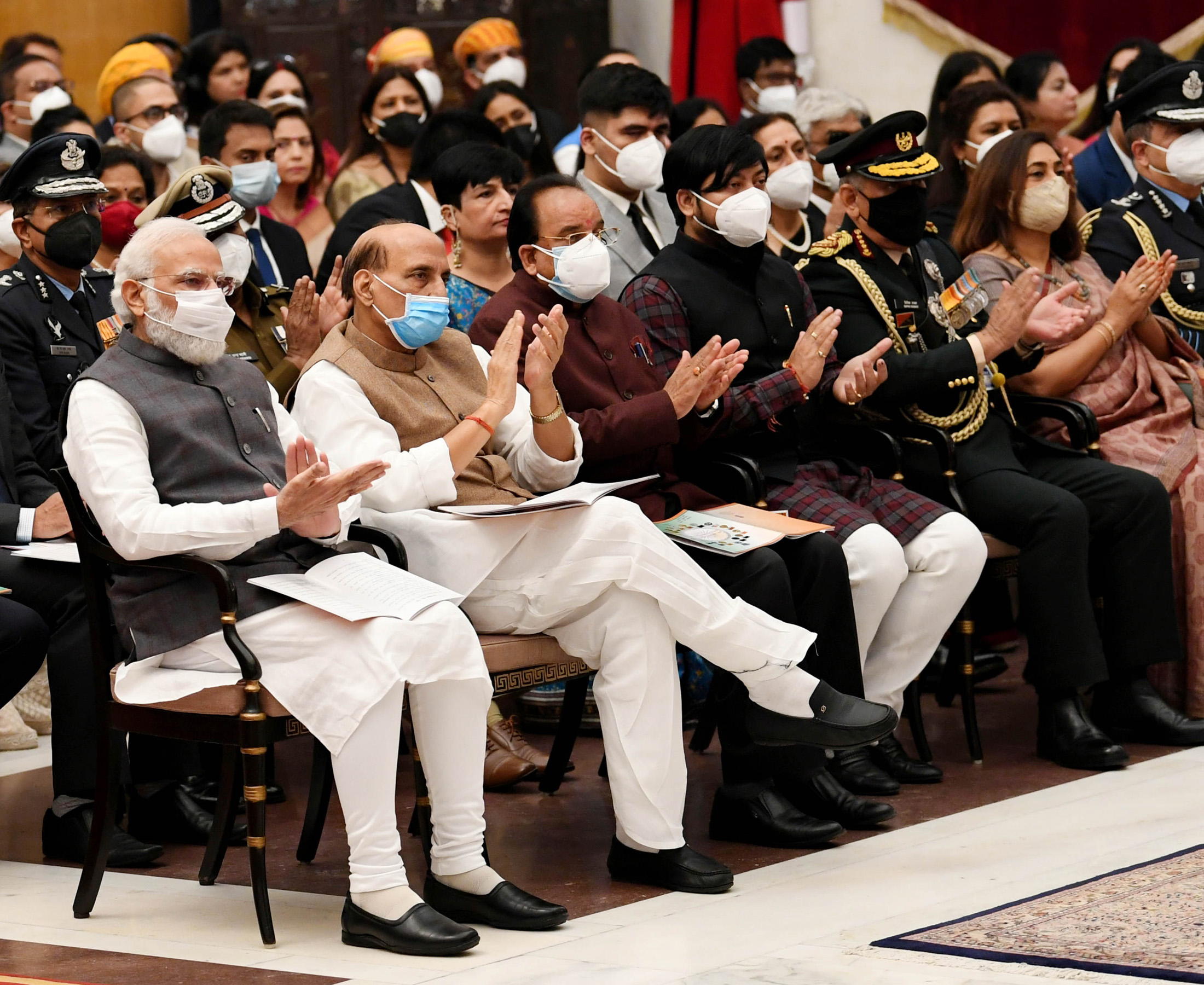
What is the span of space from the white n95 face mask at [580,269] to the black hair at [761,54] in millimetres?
A: 4098

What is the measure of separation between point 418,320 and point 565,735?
126 centimetres

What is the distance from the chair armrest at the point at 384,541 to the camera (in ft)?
14.1

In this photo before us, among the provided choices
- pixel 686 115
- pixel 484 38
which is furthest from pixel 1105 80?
pixel 484 38

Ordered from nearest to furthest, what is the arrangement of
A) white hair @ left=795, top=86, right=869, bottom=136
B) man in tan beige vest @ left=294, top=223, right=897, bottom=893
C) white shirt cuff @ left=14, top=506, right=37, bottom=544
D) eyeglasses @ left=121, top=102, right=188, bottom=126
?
1. man in tan beige vest @ left=294, top=223, right=897, bottom=893
2. white shirt cuff @ left=14, top=506, right=37, bottom=544
3. eyeglasses @ left=121, top=102, right=188, bottom=126
4. white hair @ left=795, top=86, right=869, bottom=136

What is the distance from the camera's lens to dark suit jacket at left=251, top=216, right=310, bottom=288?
21.2ft

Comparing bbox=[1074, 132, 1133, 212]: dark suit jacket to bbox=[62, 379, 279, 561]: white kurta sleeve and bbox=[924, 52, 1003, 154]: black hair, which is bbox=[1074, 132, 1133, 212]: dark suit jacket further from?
bbox=[62, 379, 279, 561]: white kurta sleeve

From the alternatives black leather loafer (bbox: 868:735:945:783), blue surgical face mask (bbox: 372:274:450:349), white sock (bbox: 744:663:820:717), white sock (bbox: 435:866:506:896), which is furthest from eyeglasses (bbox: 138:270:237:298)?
black leather loafer (bbox: 868:735:945:783)

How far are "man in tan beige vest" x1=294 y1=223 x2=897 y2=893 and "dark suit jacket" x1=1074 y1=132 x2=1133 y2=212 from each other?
3636 millimetres

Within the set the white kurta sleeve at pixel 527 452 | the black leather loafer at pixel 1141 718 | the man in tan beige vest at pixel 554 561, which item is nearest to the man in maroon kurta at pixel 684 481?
the white kurta sleeve at pixel 527 452

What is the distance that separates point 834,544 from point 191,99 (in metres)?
4.66

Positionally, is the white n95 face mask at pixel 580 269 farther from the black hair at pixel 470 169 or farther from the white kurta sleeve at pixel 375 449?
the black hair at pixel 470 169

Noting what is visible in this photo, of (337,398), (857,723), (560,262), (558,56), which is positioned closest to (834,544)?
(857,723)

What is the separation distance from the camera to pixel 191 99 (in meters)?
8.37

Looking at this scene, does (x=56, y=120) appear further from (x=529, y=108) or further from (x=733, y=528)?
(x=733, y=528)
